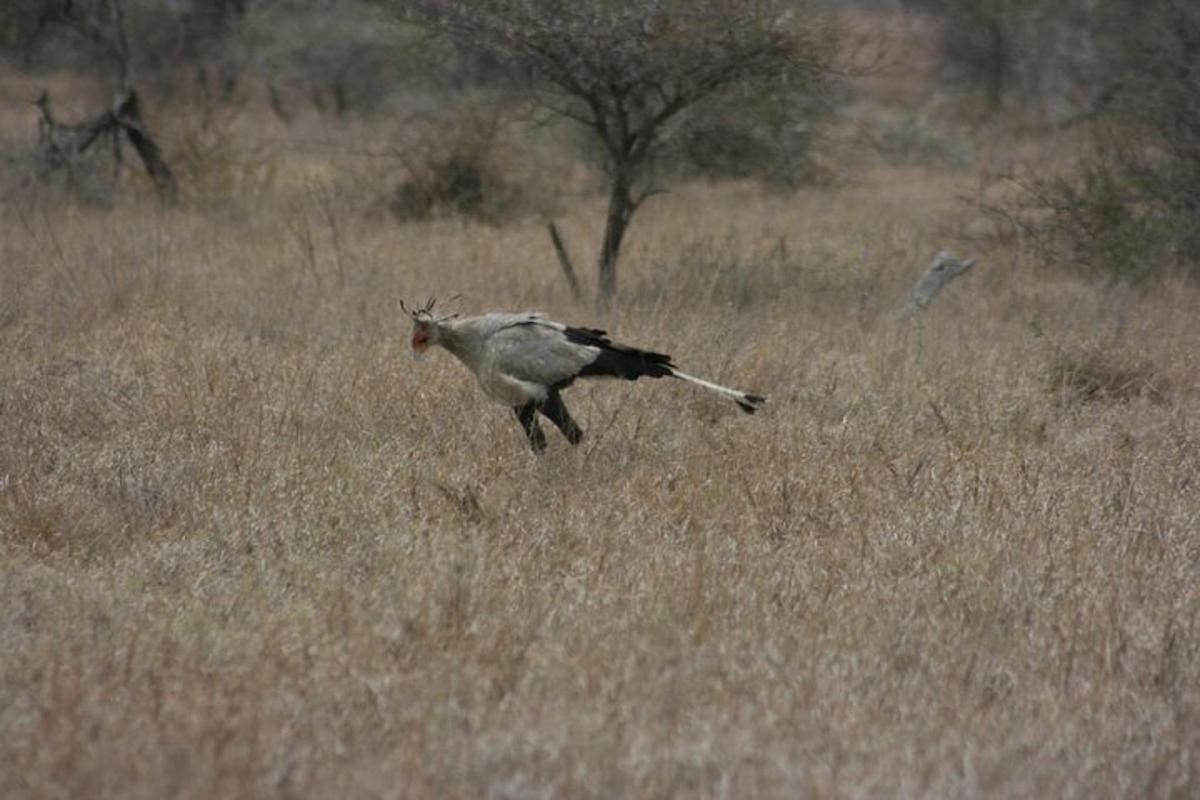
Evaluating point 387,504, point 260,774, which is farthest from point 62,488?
point 260,774

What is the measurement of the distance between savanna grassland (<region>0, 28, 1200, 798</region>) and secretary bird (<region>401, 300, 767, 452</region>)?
0.24 metres

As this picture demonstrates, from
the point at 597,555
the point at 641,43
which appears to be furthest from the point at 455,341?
the point at 641,43

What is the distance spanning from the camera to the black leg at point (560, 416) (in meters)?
5.84

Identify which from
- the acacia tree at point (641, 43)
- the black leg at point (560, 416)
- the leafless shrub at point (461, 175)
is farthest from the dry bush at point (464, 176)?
the black leg at point (560, 416)

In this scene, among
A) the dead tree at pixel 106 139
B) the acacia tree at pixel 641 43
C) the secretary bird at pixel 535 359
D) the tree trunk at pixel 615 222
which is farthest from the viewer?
the dead tree at pixel 106 139

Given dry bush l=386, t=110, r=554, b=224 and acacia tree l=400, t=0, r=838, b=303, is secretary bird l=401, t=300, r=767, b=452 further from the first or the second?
dry bush l=386, t=110, r=554, b=224

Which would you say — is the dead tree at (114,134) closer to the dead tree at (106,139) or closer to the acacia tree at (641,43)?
the dead tree at (106,139)

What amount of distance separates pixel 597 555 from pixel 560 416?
4.01 ft

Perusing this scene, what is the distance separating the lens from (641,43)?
30.8 ft

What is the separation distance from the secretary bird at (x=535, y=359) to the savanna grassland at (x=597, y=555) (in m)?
0.24

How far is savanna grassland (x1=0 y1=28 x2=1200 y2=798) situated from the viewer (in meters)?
3.34

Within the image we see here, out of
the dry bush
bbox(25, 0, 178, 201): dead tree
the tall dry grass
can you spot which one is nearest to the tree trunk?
the tall dry grass

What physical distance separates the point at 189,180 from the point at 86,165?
1007 millimetres

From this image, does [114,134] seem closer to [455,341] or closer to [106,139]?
[106,139]
